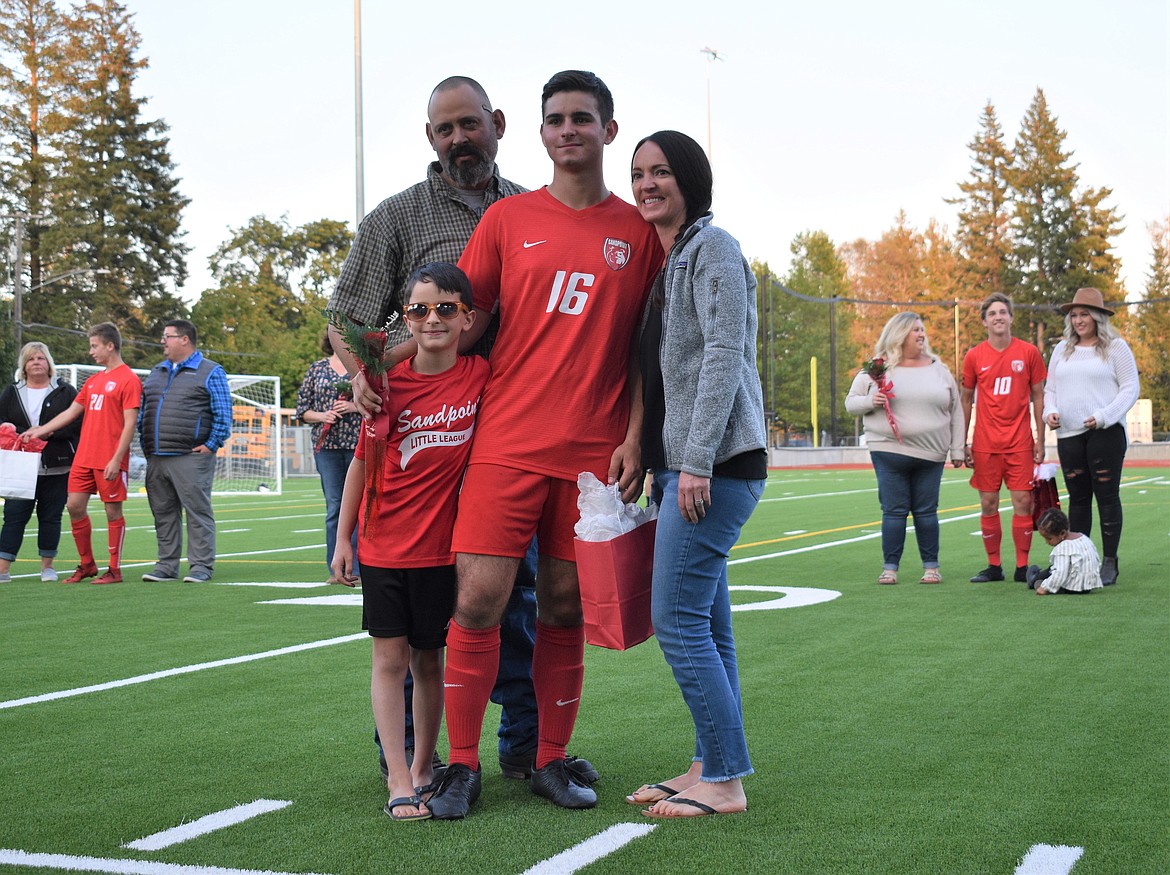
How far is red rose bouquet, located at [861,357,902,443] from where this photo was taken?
980 centimetres

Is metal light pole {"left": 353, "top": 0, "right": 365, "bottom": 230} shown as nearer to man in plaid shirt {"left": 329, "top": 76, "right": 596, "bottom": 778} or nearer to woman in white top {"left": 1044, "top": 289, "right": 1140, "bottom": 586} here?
woman in white top {"left": 1044, "top": 289, "right": 1140, "bottom": 586}

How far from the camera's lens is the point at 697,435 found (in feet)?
12.3

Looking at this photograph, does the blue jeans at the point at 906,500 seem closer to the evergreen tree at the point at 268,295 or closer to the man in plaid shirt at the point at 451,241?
the man in plaid shirt at the point at 451,241

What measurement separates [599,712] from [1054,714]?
5.54 ft

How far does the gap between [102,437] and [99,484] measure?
39cm

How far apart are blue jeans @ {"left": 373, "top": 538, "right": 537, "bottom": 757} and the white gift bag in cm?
740

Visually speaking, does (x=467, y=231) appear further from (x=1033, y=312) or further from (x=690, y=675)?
(x=1033, y=312)

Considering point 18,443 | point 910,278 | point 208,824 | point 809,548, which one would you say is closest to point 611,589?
point 208,824

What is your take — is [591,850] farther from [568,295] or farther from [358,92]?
[358,92]

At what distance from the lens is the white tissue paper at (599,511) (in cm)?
379

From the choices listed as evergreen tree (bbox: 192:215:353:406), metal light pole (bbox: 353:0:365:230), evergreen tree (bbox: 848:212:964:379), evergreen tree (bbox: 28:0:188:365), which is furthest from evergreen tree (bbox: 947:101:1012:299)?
metal light pole (bbox: 353:0:365:230)

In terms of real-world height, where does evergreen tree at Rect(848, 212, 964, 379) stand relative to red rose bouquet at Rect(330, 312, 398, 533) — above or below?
above

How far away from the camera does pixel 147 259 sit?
56469 mm

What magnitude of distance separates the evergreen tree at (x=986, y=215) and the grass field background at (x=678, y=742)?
71.4 metres
